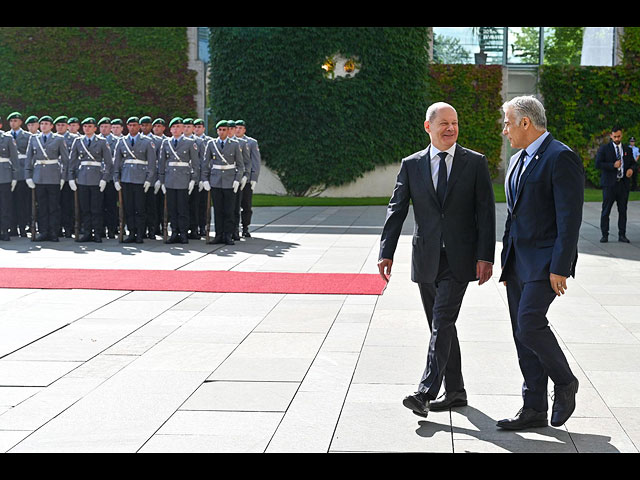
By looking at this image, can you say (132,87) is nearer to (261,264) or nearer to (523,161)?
(261,264)

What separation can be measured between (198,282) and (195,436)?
5.60 meters

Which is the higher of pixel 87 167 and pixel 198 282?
pixel 87 167

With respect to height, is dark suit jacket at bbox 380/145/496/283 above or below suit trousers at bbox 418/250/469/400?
above

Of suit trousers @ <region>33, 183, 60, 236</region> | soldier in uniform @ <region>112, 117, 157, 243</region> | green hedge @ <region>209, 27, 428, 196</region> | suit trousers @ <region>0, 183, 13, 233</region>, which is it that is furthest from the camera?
green hedge @ <region>209, 27, 428, 196</region>

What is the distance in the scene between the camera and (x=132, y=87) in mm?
28250

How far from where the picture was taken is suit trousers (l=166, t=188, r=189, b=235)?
14.4 m

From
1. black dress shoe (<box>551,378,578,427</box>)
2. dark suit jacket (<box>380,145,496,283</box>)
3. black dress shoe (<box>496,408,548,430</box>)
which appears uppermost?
dark suit jacket (<box>380,145,496,283</box>)

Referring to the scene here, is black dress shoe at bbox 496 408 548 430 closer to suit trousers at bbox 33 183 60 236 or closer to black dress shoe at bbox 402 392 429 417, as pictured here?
black dress shoe at bbox 402 392 429 417

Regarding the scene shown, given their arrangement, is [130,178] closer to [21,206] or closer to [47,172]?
[47,172]

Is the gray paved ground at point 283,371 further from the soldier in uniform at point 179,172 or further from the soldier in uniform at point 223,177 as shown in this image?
the soldier in uniform at point 179,172

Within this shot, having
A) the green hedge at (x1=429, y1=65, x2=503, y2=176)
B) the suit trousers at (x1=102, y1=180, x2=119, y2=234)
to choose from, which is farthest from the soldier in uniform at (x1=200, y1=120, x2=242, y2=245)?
the green hedge at (x1=429, y1=65, x2=503, y2=176)

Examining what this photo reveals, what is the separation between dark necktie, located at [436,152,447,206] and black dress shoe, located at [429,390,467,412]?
1106 mm

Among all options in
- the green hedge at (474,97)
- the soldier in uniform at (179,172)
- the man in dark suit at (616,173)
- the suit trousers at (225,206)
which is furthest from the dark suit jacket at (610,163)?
the green hedge at (474,97)
